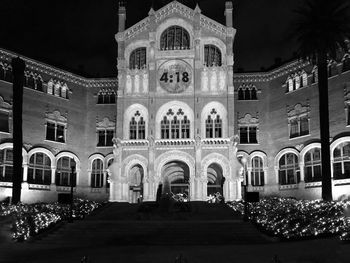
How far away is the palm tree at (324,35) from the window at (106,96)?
23736 mm

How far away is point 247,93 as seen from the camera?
5625cm

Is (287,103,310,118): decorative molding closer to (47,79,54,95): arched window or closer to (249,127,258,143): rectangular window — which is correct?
(249,127,258,143): rectangular window

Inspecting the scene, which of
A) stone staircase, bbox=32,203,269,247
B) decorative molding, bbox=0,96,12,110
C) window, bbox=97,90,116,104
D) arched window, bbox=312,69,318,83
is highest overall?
arched window, bbox=312,69,318,83

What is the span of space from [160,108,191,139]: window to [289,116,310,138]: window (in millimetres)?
10142

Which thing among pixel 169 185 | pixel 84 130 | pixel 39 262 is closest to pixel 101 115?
pixel 84 130

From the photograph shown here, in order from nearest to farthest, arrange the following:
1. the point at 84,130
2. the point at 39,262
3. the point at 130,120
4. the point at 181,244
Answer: the point at 39,262 < the point at 181,244 < the point at 130,120 < the point at 84,130

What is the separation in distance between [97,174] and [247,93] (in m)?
18.0

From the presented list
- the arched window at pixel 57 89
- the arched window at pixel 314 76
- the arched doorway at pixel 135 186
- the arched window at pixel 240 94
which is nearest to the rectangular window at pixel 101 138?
the arched doorway at pixel 135 186

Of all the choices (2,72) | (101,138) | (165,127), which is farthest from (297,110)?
(2,72)

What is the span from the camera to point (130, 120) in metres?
52.9

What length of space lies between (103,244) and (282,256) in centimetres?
1137

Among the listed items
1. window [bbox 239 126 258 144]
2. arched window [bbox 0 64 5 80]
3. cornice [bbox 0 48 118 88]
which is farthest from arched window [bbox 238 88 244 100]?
arched window [bbox 0 64 5 80]

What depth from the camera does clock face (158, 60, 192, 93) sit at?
2058 inches

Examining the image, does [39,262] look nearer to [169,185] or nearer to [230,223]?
[230,223]
